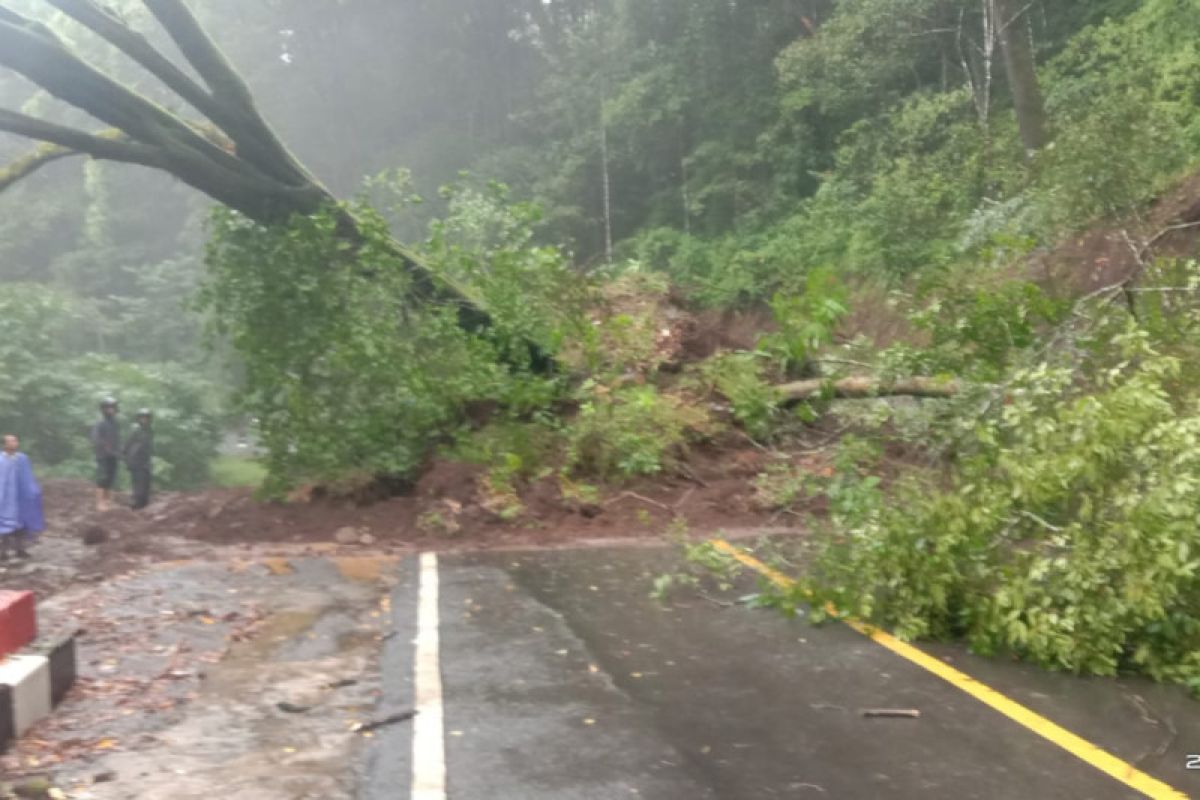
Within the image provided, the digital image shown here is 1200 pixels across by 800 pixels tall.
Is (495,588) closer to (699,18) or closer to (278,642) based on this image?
(278,642)

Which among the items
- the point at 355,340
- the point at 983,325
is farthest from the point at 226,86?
the point at 983,325

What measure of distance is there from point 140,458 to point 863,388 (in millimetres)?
9916

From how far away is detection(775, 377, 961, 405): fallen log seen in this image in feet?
35.7

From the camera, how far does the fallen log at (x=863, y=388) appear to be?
428 inches

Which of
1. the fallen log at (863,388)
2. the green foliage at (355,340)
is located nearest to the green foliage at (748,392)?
the fallen log at (863,388)

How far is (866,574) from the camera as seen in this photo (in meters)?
7.39

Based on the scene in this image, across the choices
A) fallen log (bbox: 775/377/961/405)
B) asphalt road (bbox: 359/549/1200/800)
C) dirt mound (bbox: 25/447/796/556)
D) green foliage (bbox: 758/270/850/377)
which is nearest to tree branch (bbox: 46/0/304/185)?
dirt mound (bbox: 25/447/796/556)

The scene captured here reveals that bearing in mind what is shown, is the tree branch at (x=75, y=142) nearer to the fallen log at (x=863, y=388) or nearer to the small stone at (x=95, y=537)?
the small stone at (x=95, y=537)

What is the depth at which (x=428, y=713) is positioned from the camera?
5883 mm

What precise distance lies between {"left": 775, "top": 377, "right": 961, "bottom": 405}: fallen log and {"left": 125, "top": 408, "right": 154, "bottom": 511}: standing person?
8.64 meters

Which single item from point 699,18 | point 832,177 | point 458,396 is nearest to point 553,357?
point 458,396

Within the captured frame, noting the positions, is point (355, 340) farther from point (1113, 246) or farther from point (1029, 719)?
point (1029, 719)

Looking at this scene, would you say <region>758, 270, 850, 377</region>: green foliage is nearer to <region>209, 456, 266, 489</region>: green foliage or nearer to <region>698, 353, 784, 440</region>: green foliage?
<region>698, 353, 784, 440</region>: green foliage

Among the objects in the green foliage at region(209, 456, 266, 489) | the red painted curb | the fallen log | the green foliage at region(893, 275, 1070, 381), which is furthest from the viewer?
the green foliage at region(209, 456, 266, 489)
